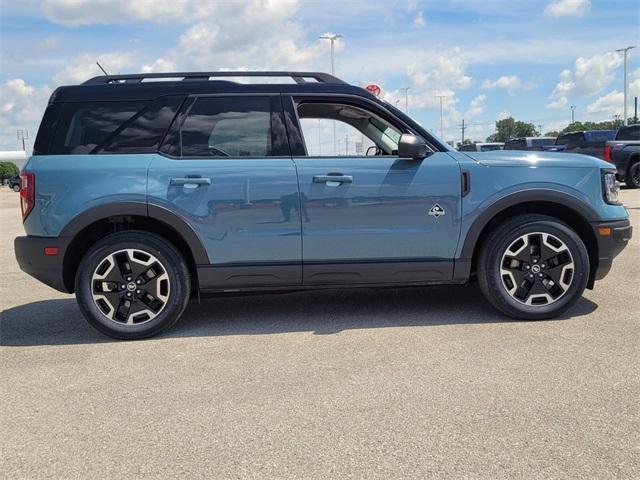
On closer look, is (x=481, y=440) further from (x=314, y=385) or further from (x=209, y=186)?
(x=209, y=186)

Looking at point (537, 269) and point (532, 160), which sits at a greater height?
point (532, 160)

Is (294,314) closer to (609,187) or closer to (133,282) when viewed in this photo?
(133,282)

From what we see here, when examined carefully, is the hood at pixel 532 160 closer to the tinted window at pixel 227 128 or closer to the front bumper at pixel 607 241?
the front bumper at pixel 607 241

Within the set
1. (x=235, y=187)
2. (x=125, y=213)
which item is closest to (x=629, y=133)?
(x=235, y=187)

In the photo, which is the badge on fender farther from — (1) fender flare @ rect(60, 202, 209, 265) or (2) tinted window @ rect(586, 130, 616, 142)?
(2) tinted window @ rect(586, 130, 616, 142)

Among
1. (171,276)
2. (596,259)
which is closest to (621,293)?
(596,259)

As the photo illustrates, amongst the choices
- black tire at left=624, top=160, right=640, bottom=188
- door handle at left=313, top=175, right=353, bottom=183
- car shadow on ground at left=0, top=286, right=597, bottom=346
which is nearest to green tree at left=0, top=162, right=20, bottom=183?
black tire at left=624, top=160, right=640, bottom=188

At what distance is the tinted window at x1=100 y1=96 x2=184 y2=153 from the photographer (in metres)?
4.39

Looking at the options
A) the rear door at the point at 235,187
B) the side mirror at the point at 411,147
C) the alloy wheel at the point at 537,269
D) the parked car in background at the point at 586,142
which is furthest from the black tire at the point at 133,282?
the parked car in background at the point at 586,142

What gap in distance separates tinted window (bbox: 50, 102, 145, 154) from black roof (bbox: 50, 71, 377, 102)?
0.05 meters

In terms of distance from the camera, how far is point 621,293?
531cm

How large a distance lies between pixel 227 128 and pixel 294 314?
5.38 ft

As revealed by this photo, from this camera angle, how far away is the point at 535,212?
4.69 m

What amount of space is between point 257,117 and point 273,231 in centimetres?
90
